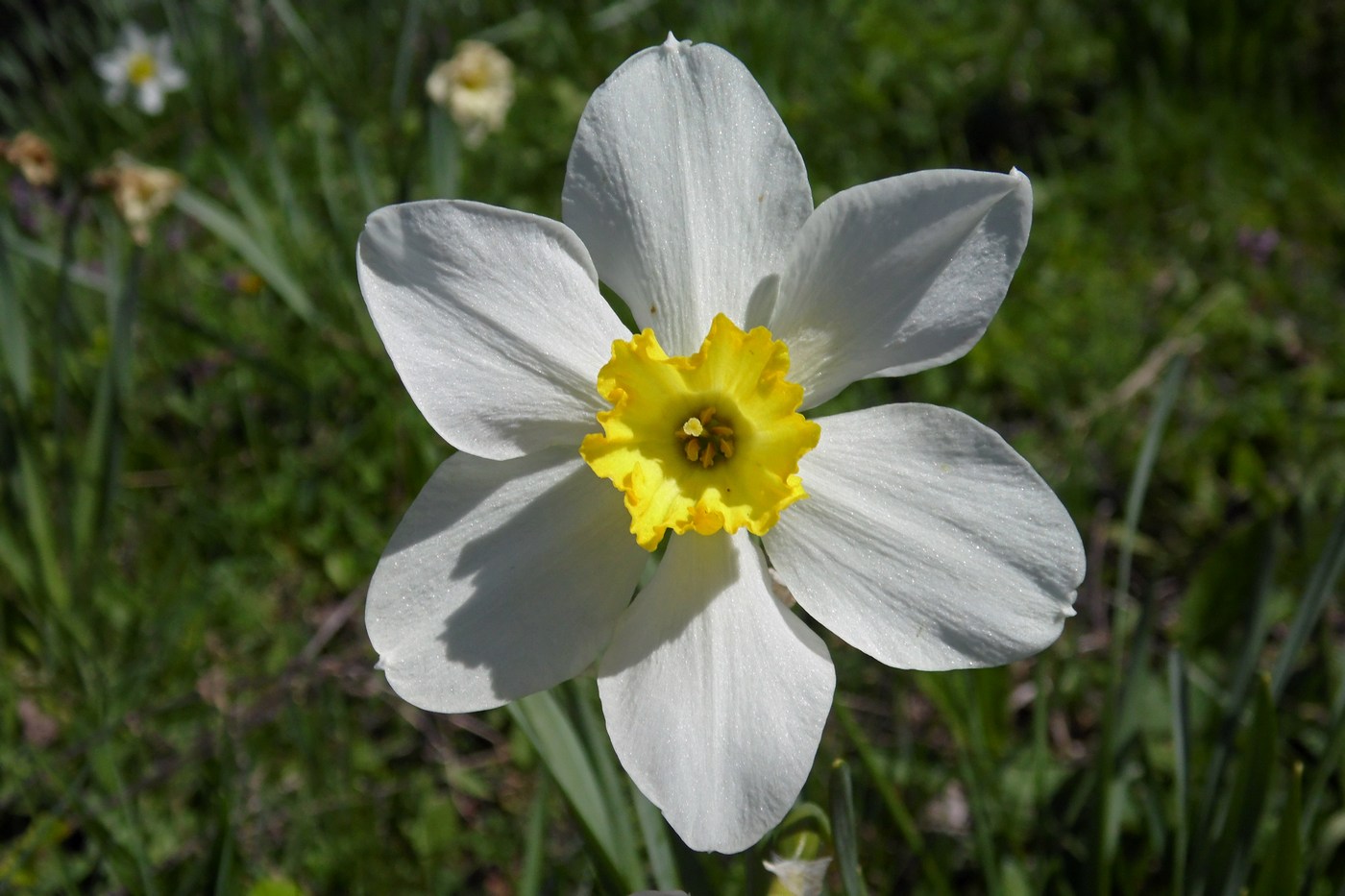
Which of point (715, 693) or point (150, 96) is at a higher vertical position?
point (150, 96)

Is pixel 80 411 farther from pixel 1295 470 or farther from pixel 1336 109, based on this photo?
pixel 1336 109

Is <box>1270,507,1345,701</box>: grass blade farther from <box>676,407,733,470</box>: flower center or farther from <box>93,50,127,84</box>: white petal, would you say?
<box>93,50,127,84</box>: white petal

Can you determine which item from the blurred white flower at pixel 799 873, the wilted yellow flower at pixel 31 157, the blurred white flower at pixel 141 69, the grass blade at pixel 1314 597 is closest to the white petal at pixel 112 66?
the blurred white flower at pixel 141 69

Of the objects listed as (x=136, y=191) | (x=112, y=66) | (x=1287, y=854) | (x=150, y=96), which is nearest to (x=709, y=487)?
(x=1287, y=854)

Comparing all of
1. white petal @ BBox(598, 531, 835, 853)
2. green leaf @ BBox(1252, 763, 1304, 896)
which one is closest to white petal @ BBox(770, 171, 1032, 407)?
white petal @ BBox(598, 531, 835, 853)

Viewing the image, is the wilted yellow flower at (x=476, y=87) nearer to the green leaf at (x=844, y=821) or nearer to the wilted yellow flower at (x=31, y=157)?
the wilted yellow flower at (x=31, y=157)

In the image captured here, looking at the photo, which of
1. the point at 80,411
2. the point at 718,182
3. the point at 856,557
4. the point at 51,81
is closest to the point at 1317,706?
the point at 856,557

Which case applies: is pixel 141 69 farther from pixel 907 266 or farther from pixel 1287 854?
pixel 1287 854
